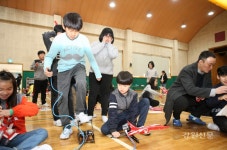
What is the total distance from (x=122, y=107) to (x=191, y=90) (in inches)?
32.9

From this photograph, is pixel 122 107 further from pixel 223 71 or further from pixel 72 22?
pixel 223 71

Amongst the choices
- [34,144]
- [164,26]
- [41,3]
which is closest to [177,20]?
[164,26]

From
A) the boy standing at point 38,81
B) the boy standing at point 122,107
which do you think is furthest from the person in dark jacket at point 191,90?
the boy standing at point 38,81

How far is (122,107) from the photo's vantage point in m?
1.62

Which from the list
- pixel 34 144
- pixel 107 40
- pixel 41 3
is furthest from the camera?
pixel 41 3

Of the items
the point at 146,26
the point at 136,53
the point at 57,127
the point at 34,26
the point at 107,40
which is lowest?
the point at 57,127

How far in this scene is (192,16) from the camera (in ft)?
32.4

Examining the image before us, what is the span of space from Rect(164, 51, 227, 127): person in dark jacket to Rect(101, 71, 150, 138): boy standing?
1.72ft

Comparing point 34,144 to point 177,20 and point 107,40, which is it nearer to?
point 107,40

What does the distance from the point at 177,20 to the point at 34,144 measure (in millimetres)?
10297

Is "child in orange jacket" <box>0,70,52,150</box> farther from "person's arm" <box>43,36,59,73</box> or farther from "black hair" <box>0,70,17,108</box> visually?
"person's arm" <box>43,36,59,73</box>

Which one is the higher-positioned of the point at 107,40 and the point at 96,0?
the point at 96,0

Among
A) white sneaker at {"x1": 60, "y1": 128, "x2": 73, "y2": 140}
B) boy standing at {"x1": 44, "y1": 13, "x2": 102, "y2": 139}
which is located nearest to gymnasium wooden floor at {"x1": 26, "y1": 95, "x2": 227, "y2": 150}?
white sneaker at {"x1": 60, "y1": 128, "x2": 73, "y2": 140}

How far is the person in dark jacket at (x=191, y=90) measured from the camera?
6.27 ft
